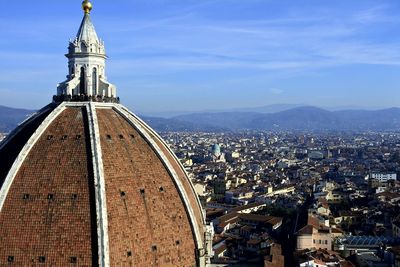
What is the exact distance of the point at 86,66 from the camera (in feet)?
64.4

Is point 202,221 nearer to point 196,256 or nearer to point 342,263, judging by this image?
point 196,256

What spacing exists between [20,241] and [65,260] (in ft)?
4.72

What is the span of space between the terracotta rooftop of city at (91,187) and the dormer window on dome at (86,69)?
3cm

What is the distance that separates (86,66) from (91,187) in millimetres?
4726

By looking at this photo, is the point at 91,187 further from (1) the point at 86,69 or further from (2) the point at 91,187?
(1) the point at 86,69

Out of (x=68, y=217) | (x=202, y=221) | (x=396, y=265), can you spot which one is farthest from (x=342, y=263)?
(x=68, y=217)

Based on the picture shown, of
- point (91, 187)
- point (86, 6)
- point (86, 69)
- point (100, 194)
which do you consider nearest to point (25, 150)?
point (91, 187)

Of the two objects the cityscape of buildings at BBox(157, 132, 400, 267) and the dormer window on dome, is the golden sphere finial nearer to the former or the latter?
the dormer window on dome

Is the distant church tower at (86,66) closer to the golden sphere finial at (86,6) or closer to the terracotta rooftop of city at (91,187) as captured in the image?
the terracotta rooftop of city at (91,187)

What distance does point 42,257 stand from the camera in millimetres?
16250

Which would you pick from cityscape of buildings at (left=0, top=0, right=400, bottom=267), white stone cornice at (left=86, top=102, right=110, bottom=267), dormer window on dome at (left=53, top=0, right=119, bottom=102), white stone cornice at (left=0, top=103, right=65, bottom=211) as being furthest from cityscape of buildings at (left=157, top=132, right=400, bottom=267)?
white stone cornice at (left=86, top=102, right=110, bottom=267)

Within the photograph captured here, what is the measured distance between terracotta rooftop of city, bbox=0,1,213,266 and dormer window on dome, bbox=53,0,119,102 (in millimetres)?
34

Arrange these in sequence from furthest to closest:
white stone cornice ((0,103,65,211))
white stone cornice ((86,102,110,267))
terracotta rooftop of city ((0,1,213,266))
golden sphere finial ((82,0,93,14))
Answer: golden sphere finial ((82,0,93,14))
white stone cornice ((0,103,65,211))
terracotta rooftop of city ((0,1,213,266))
white stone cornice ((86,102,110,267))

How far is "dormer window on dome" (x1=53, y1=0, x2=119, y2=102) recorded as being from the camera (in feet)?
63.9
